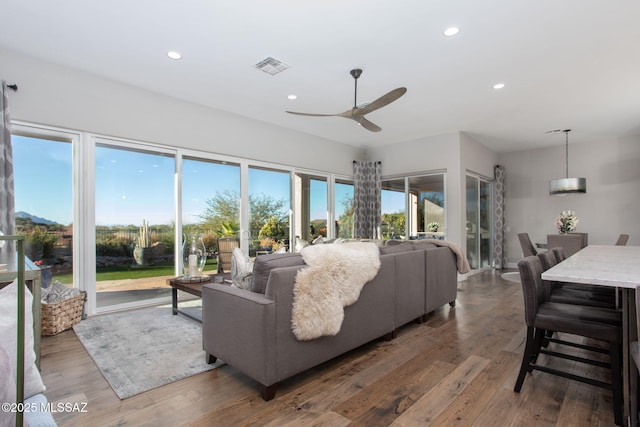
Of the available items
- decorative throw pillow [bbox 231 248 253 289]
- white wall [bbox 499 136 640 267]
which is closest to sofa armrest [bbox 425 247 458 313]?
decorative throw pillow [bbox 231 248 253 289]

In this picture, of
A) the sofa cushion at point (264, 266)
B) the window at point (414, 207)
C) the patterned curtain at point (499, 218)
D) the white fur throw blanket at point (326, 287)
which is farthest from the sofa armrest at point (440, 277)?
the patterned curtain at point (499, 218)

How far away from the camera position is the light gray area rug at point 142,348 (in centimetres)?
229

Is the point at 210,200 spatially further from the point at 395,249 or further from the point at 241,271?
the point at 395,249

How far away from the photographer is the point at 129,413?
188cm

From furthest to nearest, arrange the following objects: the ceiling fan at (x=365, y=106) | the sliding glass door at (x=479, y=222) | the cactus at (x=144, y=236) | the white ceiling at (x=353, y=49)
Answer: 1. the sliding glass door at (x=479, y=222)
2. the cactus at (x=144, y=236)
3. the ceiling fan at (x=365, y=106)
4. the white ceiling at (x=353, y=49)

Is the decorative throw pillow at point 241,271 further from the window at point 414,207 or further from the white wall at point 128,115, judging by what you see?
the window at point 414,207

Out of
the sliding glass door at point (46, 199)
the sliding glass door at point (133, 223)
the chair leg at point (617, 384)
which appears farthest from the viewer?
the sliding glass door at point (133, 223)

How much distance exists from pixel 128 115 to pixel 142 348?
2.81 metres

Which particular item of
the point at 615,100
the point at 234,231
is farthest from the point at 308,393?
the point at 615,100

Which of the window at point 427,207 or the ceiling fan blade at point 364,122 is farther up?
the ceiling fan blade at point 364,122

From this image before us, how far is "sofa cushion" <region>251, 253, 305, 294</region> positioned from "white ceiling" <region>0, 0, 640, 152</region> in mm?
1966

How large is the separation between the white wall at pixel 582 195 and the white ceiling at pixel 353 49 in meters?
2.13

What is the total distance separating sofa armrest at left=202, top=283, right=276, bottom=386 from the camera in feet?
6.50

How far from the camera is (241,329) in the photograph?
2129 mm
